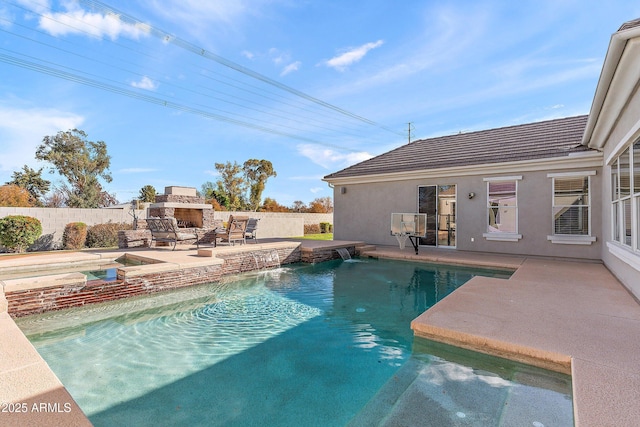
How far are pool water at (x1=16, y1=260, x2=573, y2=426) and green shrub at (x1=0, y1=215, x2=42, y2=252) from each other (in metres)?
8.46

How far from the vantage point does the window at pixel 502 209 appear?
33.3 feet

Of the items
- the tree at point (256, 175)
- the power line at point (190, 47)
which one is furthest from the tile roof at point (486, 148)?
the tree at point (256, 175)

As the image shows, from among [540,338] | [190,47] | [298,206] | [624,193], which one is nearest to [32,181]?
[190,47]

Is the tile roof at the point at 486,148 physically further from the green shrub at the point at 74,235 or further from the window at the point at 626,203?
the green shrub at the point at 74,235

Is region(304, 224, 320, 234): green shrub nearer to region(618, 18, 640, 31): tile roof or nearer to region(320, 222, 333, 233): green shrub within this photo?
region(320, 222, 333, 233): green shrub

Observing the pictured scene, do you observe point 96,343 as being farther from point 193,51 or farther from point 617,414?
point 193,51

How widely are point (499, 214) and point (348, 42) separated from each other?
11.0 meters

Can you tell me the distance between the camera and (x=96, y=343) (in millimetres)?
3996

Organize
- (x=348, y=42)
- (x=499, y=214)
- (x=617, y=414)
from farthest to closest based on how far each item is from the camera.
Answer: (x=348, y=42) → (x=499, y=214) → (x=617, y=414)

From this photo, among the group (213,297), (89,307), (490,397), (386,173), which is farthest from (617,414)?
(386,173)

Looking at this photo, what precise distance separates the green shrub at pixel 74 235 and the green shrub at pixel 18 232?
1091 mm

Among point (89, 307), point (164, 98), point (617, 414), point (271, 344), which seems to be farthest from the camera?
point (164, 98)

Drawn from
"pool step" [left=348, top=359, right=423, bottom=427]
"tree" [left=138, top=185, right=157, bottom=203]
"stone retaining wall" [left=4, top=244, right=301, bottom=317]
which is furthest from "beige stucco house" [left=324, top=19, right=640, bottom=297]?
"tree" [left=138, top=185, right=157, bottom=203]

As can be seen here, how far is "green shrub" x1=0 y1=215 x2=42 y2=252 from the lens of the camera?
10.6m
